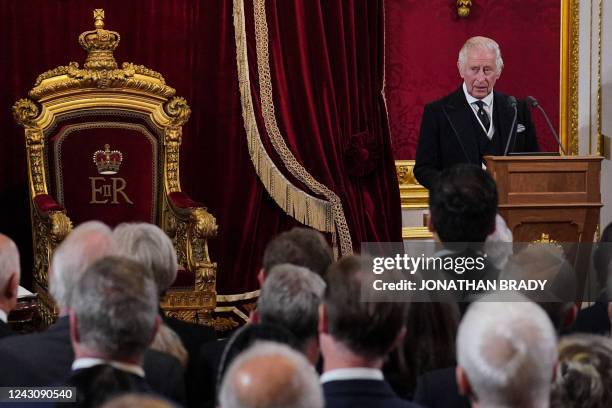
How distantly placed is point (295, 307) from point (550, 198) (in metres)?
2.32

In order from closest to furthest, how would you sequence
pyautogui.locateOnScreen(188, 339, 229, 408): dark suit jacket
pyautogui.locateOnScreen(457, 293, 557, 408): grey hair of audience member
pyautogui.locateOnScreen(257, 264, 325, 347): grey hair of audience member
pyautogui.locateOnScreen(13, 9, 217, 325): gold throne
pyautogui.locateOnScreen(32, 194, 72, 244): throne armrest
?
pyautogui.locateOnScreen(457, 293, 557, 408): grey hair of audience member < pyautogui.locateOnScreen(257, 264, 325, 347): grey hair of audience member < pyautogui.locateOnScreen(188, 339, 229, 408): dark suit jacket < pyautogui.locateOnScreen(32, 194, 72, 244): throne armrest < pyautogui.locateOnScreen(13, 9, 217, 325): gold throne

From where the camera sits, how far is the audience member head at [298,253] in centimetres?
284

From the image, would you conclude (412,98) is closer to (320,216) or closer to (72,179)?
(320,216)

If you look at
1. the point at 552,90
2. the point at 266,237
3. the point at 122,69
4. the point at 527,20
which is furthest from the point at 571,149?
the point at 122,69

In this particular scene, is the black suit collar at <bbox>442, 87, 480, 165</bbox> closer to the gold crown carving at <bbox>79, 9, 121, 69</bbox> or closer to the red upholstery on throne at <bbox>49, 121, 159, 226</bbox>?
the red upholstery on throne at <bbox>49, 121, 159, 226</bbox>

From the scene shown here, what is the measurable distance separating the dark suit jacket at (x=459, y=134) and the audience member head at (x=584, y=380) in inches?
110

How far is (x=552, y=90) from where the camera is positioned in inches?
245

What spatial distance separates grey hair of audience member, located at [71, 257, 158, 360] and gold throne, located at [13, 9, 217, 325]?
9.47 feet

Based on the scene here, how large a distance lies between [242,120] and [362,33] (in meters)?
0.79

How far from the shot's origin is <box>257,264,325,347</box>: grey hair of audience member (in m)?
2.37

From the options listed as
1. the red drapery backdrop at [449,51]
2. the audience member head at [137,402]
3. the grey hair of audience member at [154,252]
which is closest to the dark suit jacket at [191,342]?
the grey hair of audience member at [154,252]

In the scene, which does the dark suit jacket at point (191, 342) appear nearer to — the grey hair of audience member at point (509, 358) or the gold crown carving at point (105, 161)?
the grey hair of audience member at point (509, 358)

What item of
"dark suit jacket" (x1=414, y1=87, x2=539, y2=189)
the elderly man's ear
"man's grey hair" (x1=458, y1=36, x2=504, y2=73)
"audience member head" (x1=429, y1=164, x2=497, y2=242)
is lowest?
the elderly man's ear

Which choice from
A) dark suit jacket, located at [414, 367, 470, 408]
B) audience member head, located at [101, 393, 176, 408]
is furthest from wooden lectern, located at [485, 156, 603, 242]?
audience member head, located at [101, 393, 176, 408]
